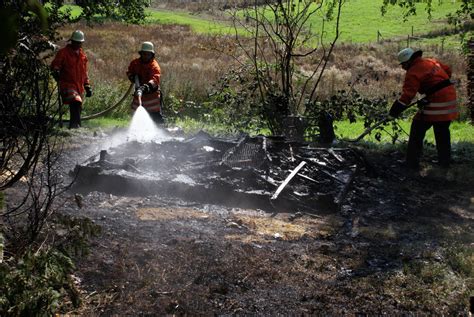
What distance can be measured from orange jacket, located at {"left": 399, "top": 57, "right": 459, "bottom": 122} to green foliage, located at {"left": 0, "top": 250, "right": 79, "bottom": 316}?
5981mm

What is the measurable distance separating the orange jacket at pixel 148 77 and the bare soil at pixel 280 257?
3679mm

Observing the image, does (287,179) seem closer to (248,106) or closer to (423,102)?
(423,102)

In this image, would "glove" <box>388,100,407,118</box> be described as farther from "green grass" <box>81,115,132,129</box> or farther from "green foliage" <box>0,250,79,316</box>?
"green foliage" <box>0,250,79,316</box>

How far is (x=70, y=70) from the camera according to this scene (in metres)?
9.41

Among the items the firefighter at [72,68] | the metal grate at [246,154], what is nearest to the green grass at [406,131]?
the metal grate at [246,154]

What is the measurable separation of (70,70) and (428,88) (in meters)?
6.12

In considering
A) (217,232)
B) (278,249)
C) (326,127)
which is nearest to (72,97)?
(326,127)

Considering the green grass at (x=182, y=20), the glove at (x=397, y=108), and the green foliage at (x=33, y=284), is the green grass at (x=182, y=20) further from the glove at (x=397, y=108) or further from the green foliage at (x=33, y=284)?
the green foliage at (x=33, y=284)

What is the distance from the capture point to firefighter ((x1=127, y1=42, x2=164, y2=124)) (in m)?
9.48

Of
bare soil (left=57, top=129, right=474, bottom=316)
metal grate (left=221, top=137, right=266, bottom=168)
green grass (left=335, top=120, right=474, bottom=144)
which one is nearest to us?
bare soil (left=57, top=129, right=474, bottom=316)

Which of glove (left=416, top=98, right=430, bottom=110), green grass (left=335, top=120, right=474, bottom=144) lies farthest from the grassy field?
glove (left=416, top=98, right=430, bottom=110)

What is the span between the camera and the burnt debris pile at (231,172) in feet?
21.4

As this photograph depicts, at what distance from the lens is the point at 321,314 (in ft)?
12.0

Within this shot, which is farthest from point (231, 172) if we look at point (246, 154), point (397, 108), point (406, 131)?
point (406, 131)
